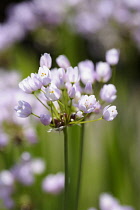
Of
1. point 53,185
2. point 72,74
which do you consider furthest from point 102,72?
point 53,185

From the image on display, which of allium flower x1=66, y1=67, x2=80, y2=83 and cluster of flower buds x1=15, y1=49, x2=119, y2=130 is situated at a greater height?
allium flower x1=66, y1=67, x2=80, y2=83

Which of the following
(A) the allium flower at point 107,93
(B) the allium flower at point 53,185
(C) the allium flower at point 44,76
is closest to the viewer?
(C) the allium flower at point 44,76

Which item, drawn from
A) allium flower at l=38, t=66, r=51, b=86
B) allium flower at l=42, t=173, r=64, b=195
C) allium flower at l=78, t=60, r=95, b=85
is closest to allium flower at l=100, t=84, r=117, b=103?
allium flower at l=78, t=60, r=95, b=85

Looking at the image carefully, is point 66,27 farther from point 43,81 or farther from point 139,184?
point 43,81

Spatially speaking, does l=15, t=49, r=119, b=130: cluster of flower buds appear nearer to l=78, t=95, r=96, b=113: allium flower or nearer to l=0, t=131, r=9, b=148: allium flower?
l=78, t=95, r=96, b=113: allium flower

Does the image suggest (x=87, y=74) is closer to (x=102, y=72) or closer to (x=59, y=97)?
(x=102, y=72)

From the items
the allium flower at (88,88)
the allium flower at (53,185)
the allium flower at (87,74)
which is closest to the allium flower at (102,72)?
the allium flower at (87,74)

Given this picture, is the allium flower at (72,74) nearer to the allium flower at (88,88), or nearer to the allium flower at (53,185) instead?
the allium flower at (88,88)

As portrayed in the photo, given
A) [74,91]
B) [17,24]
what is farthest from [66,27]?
[74,91]
